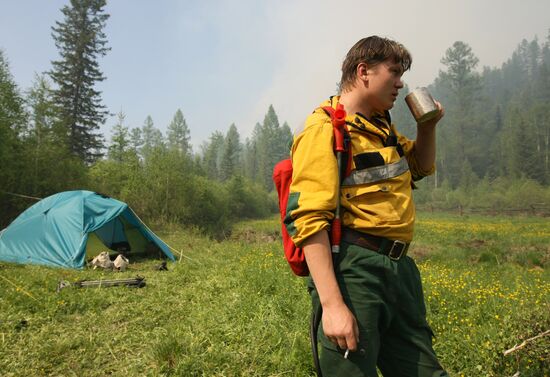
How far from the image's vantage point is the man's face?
181 centimetres

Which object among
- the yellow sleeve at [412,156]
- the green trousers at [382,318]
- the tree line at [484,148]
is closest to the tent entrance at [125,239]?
the yellow sleeve at [412,156]

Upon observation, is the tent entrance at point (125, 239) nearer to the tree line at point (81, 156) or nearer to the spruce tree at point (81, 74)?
the tree line at point (81, 156)

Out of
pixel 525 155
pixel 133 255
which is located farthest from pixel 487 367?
pixel 525 155

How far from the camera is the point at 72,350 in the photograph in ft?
13.6

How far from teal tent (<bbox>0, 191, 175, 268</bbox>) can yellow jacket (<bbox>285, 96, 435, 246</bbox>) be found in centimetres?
860

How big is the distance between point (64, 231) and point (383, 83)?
31.6 feet

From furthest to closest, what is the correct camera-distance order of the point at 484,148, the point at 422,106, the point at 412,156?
the point at 484,148, the point at 412,156, the point at 422,106

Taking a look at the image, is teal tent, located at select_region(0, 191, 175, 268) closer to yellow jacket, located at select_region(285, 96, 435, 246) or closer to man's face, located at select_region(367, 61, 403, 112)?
yellow jacket, located at select_region(285, 96, 435, 246)

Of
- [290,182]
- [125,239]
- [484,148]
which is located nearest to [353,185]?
[290,182]

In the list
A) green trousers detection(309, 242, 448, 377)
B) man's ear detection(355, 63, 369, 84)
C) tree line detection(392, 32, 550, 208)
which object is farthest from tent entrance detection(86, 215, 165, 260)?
tree line detection(392, 32, 550, 208)

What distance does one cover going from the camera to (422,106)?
198 centimetres

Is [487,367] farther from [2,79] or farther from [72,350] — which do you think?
[2,79]

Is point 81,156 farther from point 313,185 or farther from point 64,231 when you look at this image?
point 313,185

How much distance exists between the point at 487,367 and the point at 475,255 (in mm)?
10977
